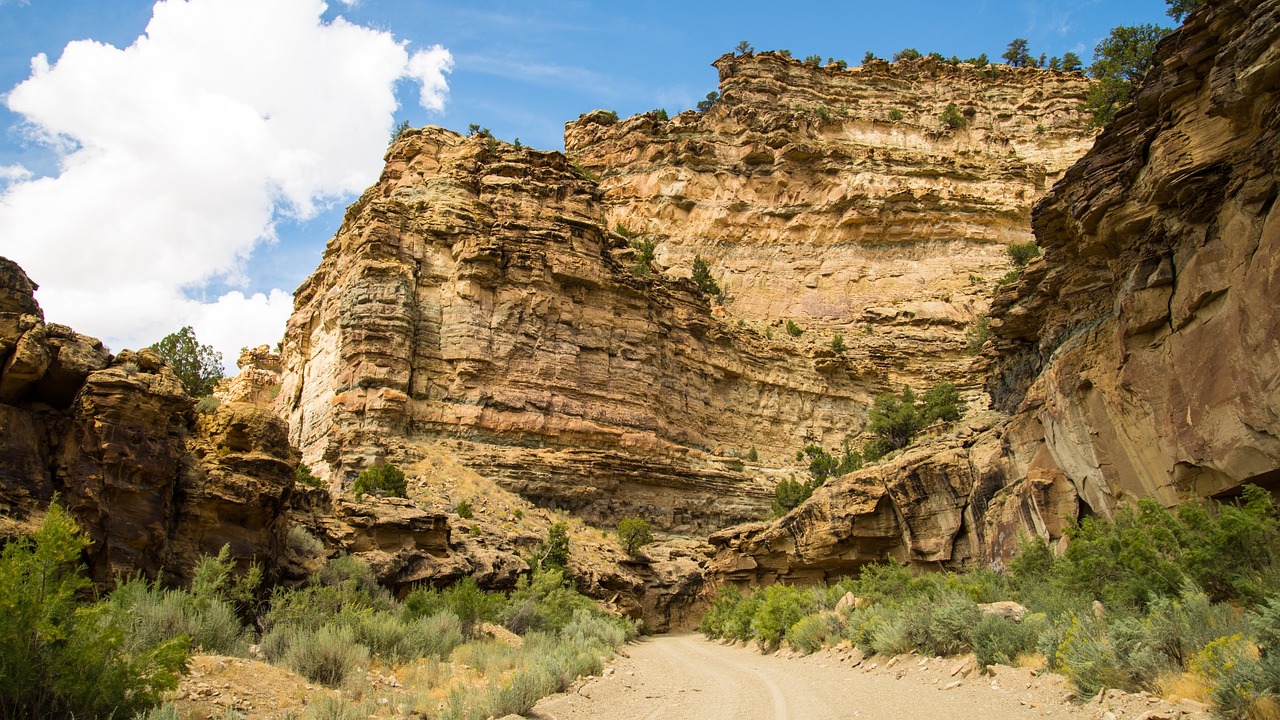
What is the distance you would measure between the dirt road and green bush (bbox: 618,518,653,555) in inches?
665

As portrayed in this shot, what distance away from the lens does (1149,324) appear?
12820 mm

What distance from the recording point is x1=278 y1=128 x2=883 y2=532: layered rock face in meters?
32.3

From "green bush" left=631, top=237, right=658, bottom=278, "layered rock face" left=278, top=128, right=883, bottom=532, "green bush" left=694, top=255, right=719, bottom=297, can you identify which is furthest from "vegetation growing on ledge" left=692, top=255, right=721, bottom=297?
"layered rock face" left=278, top=128, right=883, bottom=532

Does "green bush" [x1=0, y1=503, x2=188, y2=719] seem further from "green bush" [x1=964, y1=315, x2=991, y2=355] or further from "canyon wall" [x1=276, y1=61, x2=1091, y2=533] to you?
"green bush" [x1=964, y1=315, x2=991, y2=355]

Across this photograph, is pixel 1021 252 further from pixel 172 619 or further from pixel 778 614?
pixel 172 619

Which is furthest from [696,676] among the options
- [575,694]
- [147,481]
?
[147,481]

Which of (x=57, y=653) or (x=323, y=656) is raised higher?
(x=57, y=653)

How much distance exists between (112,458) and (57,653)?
4.58 meters

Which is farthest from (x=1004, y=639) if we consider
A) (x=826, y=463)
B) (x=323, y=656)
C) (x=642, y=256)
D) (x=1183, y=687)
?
(x=642, y=256)

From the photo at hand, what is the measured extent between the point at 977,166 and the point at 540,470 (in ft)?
156

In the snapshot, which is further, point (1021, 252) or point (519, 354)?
point (1021, 252)

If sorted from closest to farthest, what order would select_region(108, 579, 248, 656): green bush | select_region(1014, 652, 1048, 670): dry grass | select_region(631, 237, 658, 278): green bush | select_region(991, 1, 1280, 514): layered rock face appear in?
1. select_region(108, 579, 248, 656): green bush
2. select_region(1014, 652, 1048, 670): dry grass
3. select_region(991, 1, 1280, 514): layered rock face
4. select_region(631, 237, 658, 278): green bush

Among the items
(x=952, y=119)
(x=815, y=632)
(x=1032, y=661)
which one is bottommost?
(x=815, y=632)

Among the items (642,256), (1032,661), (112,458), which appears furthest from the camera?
(642,256)
